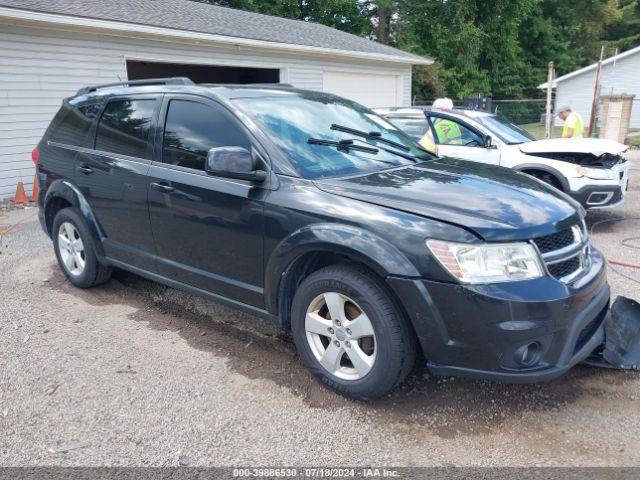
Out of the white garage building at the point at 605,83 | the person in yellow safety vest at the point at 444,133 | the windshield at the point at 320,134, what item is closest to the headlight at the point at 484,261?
the windshield at the point at 320,134

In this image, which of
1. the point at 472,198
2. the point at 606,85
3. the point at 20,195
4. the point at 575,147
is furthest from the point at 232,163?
the point at 606,85

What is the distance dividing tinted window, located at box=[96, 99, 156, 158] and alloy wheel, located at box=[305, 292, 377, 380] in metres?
1.96

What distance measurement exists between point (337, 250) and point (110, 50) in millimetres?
9375

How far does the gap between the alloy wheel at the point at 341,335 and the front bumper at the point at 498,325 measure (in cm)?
34

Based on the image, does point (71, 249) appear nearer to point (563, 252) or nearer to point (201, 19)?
point (563, 252)

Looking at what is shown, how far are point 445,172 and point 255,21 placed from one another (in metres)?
14.1

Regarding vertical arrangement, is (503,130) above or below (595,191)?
above

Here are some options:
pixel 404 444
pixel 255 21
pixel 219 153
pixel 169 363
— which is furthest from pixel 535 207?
pixel 255 21

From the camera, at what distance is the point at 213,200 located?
3.56 metres

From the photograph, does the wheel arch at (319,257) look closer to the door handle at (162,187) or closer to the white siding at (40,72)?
the door handle at (162,187)

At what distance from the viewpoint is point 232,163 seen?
3.22 metres

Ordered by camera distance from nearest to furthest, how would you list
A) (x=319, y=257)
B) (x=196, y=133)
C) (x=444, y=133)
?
(x=319, y=257) → (x=196, y=133) → (x=444, y=133)

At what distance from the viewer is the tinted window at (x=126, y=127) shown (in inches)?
163

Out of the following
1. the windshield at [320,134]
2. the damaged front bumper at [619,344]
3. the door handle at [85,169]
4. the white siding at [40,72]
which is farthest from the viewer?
the white siding at [40,72]
